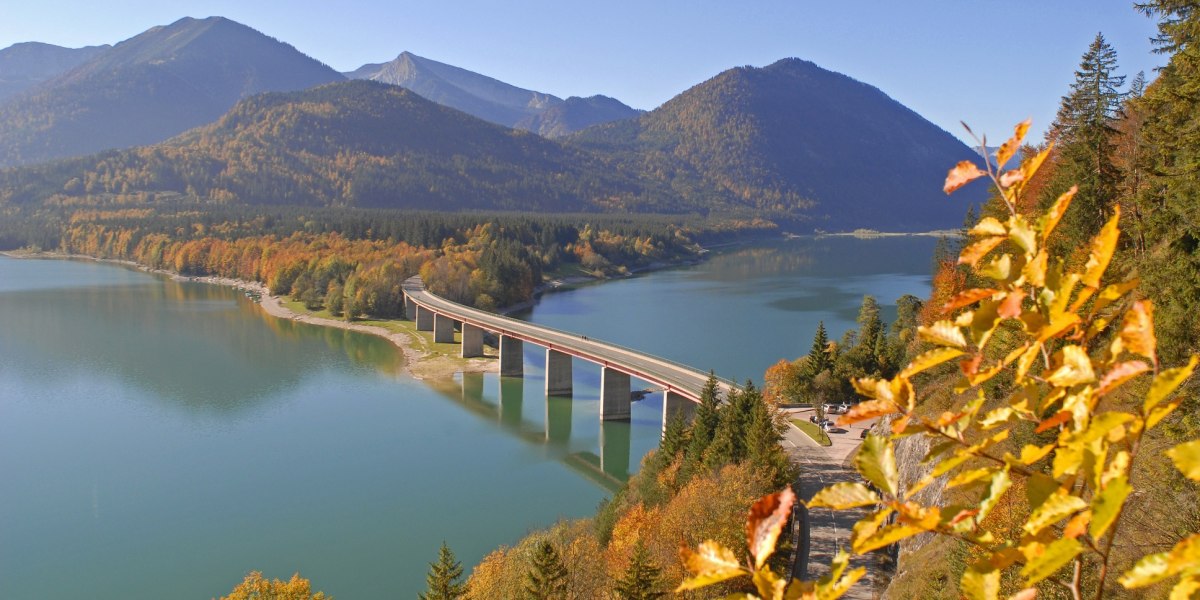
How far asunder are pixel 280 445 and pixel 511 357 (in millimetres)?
19556

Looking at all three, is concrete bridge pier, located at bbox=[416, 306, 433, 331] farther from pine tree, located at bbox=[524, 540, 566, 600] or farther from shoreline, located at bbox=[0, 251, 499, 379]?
pine tree, located at bbox=[524, 540, 566, 600]

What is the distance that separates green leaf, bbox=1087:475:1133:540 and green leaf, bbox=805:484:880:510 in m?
0.54

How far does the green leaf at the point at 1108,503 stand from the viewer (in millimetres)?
1839

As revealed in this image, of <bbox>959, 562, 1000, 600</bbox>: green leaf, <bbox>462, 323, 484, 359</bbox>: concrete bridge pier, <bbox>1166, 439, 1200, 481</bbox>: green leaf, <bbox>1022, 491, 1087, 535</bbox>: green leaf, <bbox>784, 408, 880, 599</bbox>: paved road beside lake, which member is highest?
<bbox>1166, 439, 1200, 481</bbox>: green leaf

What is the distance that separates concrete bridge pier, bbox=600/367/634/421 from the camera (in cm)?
4569

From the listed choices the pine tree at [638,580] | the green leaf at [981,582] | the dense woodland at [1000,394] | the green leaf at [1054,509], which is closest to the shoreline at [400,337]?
the dense woodland at [1000,394]

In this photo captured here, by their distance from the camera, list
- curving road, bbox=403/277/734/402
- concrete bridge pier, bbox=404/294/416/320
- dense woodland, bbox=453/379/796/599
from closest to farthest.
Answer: dense woodland, bbox=453/379/796/599
curving road, bbox=403/277/734/402
concrete bridge pier, bbox=404/294/416/320

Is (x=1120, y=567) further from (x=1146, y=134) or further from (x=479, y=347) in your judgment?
(x=479, y=347)

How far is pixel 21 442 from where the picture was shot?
40531 millimetres

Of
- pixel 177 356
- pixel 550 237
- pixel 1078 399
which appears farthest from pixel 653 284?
pixel 1078 399

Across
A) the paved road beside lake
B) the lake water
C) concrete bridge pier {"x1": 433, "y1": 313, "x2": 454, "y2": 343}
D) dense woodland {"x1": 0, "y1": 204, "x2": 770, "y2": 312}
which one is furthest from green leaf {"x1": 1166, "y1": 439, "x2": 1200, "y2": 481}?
dense woodland {"x1": 0, "y1": 204, "x2": 770, "y2": 312}

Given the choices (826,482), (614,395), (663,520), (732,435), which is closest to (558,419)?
(614,395)

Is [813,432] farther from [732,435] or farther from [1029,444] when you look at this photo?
[1029,444]

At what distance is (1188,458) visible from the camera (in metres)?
1.76
